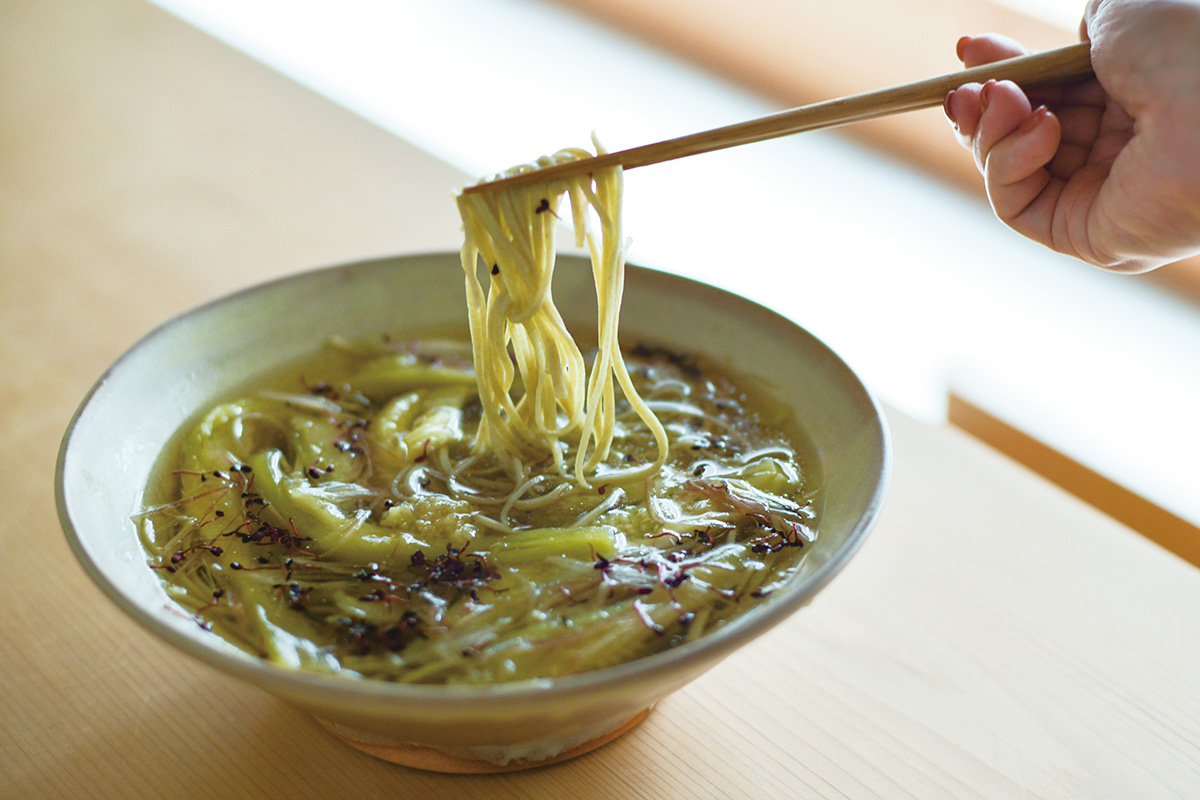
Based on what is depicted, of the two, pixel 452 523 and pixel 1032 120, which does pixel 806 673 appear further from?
pixel 1032 120

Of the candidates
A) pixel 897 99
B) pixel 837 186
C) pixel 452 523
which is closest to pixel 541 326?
pixel 452 523

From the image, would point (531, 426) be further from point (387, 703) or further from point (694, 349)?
point (387, 703)

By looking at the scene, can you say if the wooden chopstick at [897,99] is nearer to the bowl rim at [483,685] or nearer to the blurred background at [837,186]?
the bowl rim at [483,685]

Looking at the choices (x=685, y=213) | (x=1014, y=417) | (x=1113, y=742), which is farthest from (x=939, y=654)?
(x=685, y=213)

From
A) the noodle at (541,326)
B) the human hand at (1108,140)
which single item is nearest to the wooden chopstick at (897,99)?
the human hand at (1108,140)

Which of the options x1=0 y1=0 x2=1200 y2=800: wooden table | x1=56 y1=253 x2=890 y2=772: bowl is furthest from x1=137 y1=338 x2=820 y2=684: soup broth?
x1=0 y1=0 x2=1200 y2=800: wooden table

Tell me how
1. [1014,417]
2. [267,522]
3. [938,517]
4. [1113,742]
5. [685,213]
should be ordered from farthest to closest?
[685,213], [1014,417], [938,517], [267,522], [1113,742]
